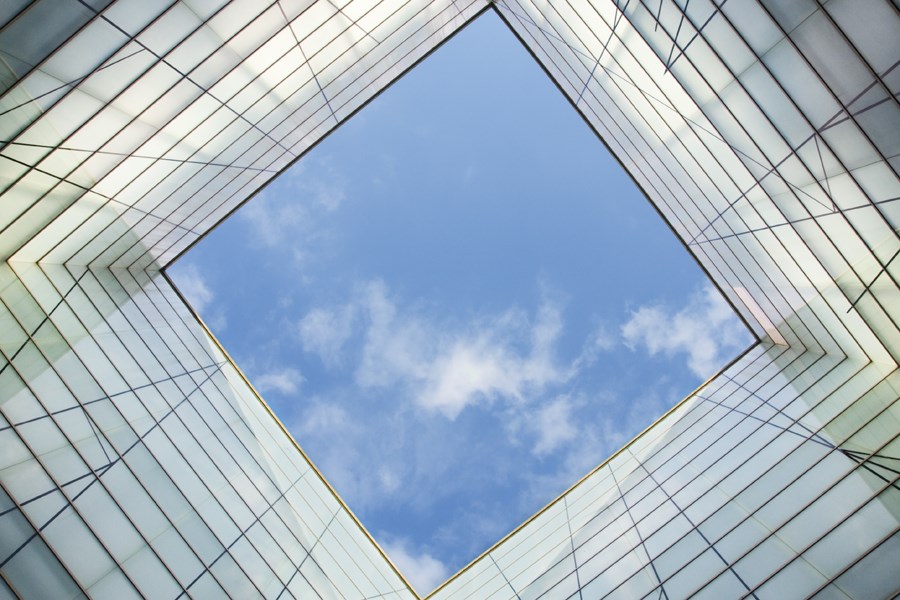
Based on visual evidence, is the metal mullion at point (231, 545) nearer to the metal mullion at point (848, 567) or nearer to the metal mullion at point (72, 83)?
the metal mullion at point (72, 83)

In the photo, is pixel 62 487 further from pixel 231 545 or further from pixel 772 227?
pixel 772 227

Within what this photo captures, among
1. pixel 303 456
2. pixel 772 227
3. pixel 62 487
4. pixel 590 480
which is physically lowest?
pixel 590 480

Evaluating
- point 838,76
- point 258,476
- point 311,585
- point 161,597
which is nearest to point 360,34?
point 838,76

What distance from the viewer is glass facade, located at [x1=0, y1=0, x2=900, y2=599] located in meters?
12.7

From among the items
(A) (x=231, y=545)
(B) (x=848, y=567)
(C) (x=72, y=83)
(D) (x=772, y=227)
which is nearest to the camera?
(B) (x=848, y=567)

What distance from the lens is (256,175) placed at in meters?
28.2

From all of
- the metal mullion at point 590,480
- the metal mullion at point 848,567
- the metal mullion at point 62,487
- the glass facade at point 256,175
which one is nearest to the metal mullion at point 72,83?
the glass facade at point 256,175

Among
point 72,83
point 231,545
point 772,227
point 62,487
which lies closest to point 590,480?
point 772,227

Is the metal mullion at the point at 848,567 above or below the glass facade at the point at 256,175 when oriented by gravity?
below

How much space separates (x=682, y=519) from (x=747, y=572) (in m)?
4.03

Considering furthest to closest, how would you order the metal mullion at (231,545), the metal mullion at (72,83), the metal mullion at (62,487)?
1. the metal mullion at (231,545)
2. the metal mullion at (72,83)
3. the metal mullion at (62,487)

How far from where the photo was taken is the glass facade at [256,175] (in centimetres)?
1271

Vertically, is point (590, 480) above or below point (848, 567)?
above

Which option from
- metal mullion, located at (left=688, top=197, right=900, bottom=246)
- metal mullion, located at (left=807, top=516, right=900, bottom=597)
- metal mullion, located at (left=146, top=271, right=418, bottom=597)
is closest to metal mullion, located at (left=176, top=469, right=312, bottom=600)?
metal mullion, located at (left=146, top=271, right=418, bottom=597)
